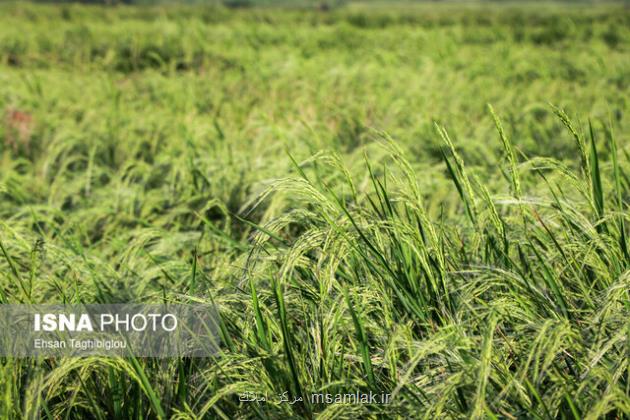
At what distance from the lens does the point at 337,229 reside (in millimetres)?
1199

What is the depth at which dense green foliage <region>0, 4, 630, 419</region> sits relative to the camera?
110cm

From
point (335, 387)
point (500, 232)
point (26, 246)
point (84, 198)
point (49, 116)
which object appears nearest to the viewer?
point (335, 387)

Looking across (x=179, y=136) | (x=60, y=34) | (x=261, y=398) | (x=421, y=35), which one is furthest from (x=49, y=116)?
(x=421, y=35)

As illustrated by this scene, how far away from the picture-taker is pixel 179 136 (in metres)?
3.61

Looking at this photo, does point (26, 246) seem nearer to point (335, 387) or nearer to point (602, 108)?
point (335, 387)

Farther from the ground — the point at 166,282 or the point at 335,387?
the point at 166,282

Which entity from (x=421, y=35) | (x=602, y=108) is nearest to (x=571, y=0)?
(x=421, y=35)

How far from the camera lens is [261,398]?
115cm

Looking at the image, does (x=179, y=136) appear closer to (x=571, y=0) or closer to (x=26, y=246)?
(x=26, y=246)

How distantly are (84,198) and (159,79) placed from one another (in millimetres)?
2637

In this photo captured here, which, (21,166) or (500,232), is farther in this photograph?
(21,166)

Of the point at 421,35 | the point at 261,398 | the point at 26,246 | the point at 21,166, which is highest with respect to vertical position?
the point at 421,35

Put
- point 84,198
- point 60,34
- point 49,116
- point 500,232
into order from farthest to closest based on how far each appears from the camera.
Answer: point 60,34
point 49,116
point 84,198
point 500,232

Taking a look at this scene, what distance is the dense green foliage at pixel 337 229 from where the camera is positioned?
110 centimetres
